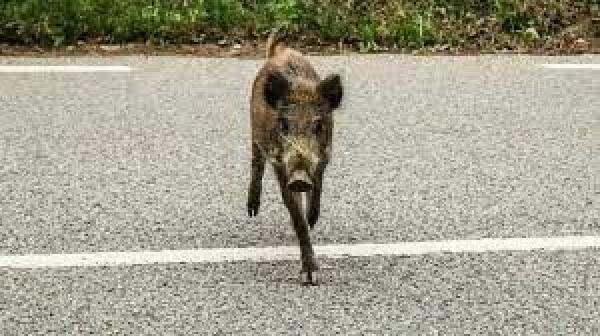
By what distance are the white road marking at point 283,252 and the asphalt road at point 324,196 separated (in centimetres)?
7

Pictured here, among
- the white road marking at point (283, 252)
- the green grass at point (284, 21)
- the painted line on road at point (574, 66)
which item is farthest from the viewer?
the green grass at point (284, 21)

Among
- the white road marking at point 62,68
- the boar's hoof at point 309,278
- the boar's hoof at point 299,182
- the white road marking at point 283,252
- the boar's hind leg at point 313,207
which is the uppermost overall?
the white road marking at point 62,68

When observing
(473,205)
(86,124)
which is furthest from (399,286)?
(86,124)

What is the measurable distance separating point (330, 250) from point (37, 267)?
3.79ft

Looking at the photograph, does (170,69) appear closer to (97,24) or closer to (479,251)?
(97,24)

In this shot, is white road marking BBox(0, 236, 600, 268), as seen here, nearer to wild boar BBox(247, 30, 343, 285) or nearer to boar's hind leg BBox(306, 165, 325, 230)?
boar's hind leg BBox(306, 165, 325, 230)

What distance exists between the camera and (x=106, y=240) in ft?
18.9

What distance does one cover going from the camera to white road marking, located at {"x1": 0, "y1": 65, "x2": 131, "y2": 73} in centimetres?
870

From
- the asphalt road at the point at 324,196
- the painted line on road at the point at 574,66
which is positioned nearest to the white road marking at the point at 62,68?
the asphalt road at the point at 324,196

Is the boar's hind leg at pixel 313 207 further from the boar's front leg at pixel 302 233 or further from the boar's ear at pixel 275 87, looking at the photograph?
the boar's ear at pixel 275 87

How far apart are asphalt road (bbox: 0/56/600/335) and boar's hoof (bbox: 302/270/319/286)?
0.13ft

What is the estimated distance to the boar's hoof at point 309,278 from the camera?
528cm

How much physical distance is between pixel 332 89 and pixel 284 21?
4.67 m

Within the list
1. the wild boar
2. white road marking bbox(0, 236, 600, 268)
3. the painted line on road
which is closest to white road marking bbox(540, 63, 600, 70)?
the painted line on road
